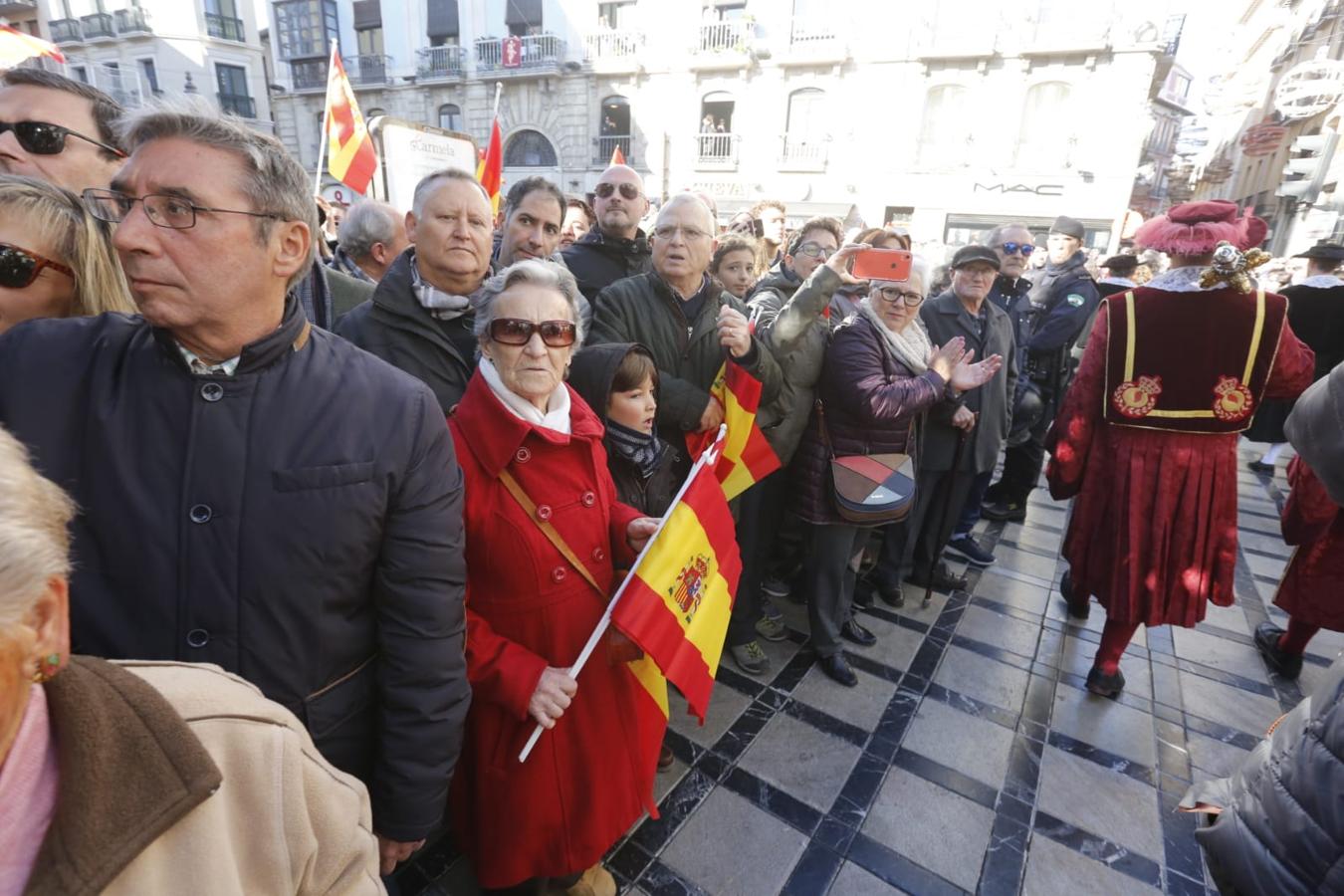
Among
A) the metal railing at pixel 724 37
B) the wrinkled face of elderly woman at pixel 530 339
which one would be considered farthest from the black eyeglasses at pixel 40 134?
the metal railing at pixel 724 37

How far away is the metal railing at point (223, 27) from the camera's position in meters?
26.3

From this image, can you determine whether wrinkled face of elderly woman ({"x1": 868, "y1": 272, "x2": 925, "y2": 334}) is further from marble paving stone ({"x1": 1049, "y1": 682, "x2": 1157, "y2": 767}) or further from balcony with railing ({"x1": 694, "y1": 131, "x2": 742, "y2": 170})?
balcony with railing ({"x1": 694, "y1": 131, "x2": 742, "y2": 170})

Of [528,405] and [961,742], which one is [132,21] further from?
[961,742]

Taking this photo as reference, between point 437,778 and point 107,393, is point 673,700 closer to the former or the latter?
point 437,778

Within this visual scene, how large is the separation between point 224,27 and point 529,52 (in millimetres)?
15800

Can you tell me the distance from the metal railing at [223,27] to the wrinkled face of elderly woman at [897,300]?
34969 millimetres

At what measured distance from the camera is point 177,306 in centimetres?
113

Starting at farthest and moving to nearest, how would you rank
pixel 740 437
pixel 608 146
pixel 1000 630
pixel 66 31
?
pixel 66 31 < pixel 608 146 < pixel 1000 630 < pixel 740 437

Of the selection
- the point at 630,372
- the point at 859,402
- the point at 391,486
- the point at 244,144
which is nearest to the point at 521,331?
the point at 630,372

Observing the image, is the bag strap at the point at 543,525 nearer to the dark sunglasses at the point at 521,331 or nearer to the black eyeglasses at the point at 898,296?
the dark sunglasses at the point at 521,331

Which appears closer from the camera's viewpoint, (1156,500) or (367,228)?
(1156,500)

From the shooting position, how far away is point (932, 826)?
2291 millimetres

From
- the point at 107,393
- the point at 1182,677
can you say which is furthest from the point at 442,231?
the point at 1182,677

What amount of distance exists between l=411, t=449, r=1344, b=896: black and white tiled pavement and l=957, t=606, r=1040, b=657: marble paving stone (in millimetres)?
15
